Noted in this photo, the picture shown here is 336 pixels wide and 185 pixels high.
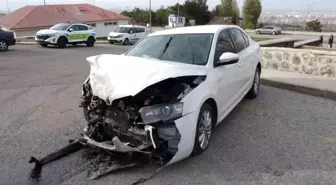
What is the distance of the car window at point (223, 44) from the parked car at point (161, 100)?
0.09 ft

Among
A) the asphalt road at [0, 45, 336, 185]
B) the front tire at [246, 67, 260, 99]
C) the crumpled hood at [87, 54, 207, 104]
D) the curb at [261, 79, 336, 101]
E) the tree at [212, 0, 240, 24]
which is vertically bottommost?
the asphalt road at [0, 45, 336, 185]

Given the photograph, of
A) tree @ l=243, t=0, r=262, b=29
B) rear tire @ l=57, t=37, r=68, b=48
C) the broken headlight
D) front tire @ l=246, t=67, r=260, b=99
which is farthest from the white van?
tree @ l=243, t=0, r=262, b=29

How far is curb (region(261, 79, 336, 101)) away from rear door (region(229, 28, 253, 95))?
7.04 feet

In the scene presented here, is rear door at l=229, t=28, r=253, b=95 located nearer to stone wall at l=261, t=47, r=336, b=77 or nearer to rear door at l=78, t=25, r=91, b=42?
stone wall at l=261, t=47, r=336, b=77

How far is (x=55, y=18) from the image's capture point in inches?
2040

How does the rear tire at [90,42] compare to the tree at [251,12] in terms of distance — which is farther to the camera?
the tree at [251,12]

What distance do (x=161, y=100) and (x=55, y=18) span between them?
54164mm

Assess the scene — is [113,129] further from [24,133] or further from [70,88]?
[70,88]

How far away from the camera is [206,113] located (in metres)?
3.83

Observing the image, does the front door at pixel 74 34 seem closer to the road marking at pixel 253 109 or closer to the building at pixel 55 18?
the road marking at pixel 253 109

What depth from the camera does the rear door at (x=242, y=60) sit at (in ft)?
16.9

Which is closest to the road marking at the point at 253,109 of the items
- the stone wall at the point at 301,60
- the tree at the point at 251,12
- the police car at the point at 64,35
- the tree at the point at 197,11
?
the stone wall at the point at 301,60

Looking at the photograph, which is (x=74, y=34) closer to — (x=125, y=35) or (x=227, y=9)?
(x=125, y=35)

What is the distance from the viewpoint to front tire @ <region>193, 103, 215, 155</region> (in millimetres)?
3627
